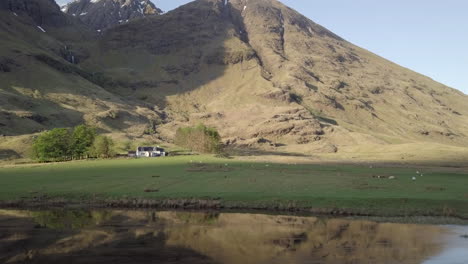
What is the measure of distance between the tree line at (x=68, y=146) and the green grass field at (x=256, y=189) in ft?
154

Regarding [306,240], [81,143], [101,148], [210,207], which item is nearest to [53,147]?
[81,143]

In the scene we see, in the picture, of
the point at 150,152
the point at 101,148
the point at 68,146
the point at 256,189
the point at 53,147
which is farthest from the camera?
the point at 150,152

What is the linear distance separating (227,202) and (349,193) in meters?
16.8

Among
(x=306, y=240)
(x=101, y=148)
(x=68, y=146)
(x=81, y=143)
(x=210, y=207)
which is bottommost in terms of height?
(x=306, y=240)

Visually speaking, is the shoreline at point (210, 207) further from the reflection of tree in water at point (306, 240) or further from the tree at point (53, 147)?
the tree at point (53, 147)

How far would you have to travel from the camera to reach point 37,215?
53.6m

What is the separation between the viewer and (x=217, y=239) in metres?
41.8

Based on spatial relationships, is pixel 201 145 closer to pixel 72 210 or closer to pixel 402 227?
pixel 72 210

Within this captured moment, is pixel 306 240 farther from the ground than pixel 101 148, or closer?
closer

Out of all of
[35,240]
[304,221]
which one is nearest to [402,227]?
[304,221]

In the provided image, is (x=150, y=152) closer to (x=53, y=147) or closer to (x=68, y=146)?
(x=68, y=146)

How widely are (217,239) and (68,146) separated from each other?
115627 millimetres

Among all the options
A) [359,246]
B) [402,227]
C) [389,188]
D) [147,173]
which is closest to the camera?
[359,246]

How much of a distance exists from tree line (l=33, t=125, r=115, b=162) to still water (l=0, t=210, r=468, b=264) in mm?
89781
